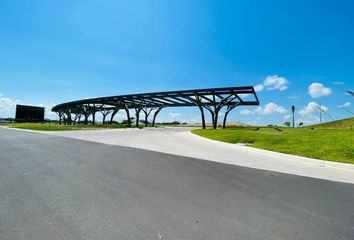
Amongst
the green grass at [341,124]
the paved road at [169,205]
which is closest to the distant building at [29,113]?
the paved road at [169,205]

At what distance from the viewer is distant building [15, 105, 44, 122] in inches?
2899

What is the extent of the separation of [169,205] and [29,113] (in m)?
91.4

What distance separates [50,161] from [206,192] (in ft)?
19.1

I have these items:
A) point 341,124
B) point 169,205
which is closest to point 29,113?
point 341,124

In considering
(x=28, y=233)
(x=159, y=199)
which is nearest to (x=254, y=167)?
(x=159, y=199)

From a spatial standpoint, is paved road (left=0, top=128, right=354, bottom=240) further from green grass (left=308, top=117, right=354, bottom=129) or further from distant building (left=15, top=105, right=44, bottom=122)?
distant building (left=15, top=105, right=44, bottom=122)

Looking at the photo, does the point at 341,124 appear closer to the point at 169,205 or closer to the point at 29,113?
the point at 169,205

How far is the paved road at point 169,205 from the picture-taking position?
2.66 m

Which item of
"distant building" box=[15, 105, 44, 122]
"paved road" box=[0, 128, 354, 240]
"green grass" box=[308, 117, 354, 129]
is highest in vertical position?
"distant building" box=[15, 105, 44, 122]

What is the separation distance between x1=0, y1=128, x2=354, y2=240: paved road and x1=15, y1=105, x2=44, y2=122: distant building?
3366 inches

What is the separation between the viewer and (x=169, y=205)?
3490mm

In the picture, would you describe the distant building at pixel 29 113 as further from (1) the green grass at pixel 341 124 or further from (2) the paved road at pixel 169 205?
(1) the green grass at pixel 341 124

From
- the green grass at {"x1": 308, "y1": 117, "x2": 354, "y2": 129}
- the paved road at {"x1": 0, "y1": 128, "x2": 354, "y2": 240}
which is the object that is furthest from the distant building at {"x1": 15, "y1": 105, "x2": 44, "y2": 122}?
the green grass at {"x1": 308, "y1": 117, "x2": 354, "y2": 129}

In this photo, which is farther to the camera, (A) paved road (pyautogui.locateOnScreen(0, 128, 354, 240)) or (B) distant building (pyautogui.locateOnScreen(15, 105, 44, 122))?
(B) distant building (pyautogui.locateOnScreen(15, 105, 44, 122))
